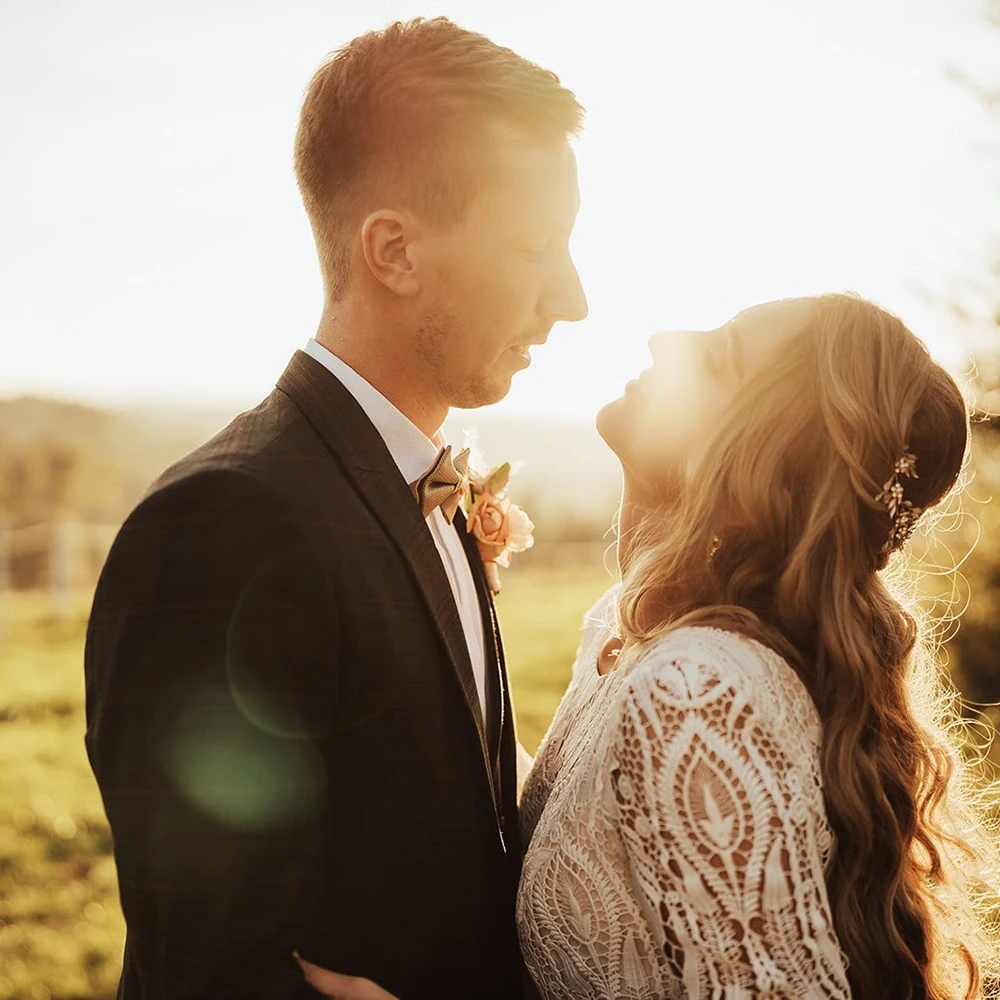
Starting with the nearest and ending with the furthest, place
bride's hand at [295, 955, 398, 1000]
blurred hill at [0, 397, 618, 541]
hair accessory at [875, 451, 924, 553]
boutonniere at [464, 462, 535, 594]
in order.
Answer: bride's hand at [295, 955, 398, 1000]
hair accessory at [875, 451, 924, 553]
boutonniere at [464, 462, 535, 594]
blurred hill at [0, 397, 618, 541]

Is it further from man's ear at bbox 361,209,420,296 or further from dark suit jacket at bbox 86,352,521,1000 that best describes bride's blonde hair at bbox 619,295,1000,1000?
man's ear at bbox 361,209,420,296

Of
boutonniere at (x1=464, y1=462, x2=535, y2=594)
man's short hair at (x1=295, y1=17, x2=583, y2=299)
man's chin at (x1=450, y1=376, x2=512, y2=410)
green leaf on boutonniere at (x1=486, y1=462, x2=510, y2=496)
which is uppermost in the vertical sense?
man's short hair at (x1=295, y1=17, x2=583, y2=299)

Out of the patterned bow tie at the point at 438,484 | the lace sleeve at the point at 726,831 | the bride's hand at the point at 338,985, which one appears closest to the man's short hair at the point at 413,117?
the patterned bow tie at the point at 438,484

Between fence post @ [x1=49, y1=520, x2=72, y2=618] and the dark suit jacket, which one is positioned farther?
fence post @ [x1=49, y1=520, x2=72, y2=618]

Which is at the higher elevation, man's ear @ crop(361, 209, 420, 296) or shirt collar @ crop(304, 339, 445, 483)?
man's ear @ crop(361, 209, 420, 296)

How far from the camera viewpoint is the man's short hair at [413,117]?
8.73ft

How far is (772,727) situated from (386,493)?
0.97 m

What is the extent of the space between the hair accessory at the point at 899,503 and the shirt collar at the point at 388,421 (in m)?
1.11

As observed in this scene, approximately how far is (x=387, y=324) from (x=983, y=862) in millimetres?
2084

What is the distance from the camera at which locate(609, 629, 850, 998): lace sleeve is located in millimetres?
1970

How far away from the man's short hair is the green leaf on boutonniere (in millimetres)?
723

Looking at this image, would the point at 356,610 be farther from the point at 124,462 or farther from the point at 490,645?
the point at 124,462

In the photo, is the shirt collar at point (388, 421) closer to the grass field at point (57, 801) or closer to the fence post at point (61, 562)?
the grass field at point (57, 801)

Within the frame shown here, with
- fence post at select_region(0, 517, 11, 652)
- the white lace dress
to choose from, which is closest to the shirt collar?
the white lace dress
